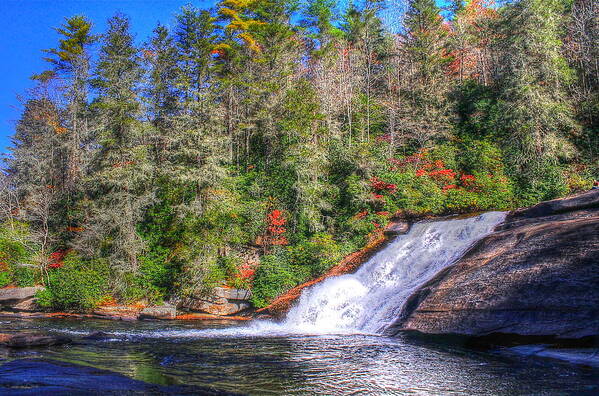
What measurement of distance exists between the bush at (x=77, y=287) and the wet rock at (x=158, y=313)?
8.28ft

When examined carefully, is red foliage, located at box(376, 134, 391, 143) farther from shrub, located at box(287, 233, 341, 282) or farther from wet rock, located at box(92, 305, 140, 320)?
A: wet rock, located at box(92, 305, 140, 320)

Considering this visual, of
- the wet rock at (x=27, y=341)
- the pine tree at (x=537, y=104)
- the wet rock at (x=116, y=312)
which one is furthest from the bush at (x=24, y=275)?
the pine tree at (x=537, y=104)

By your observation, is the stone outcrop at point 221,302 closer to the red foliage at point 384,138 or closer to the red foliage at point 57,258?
the red foliage at point 57,258

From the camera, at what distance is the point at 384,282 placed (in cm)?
1353

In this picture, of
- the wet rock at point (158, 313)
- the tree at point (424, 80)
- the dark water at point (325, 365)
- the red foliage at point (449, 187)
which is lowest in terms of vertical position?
the wet rock at point (158, 313)

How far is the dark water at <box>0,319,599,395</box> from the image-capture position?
5.22 m

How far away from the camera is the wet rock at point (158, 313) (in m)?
16.2

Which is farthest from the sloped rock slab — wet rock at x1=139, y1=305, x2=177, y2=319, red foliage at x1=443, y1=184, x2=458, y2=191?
red foliage at x1=443, y1=184, x2=458, y2=191

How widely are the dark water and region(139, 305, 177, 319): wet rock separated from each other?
21.0 ft

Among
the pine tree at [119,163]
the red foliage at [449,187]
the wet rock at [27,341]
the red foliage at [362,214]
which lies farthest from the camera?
the red foliage at [449,187]

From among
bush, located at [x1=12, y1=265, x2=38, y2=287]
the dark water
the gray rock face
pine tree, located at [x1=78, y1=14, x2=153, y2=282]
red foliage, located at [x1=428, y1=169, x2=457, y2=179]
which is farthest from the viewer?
red foliage, located at [x1=428, y1=169, x2=457, y2=179]

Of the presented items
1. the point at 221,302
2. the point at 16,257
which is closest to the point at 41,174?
the point at 16,257

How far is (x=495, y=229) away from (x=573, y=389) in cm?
898

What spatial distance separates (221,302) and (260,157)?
1171 centimetres
